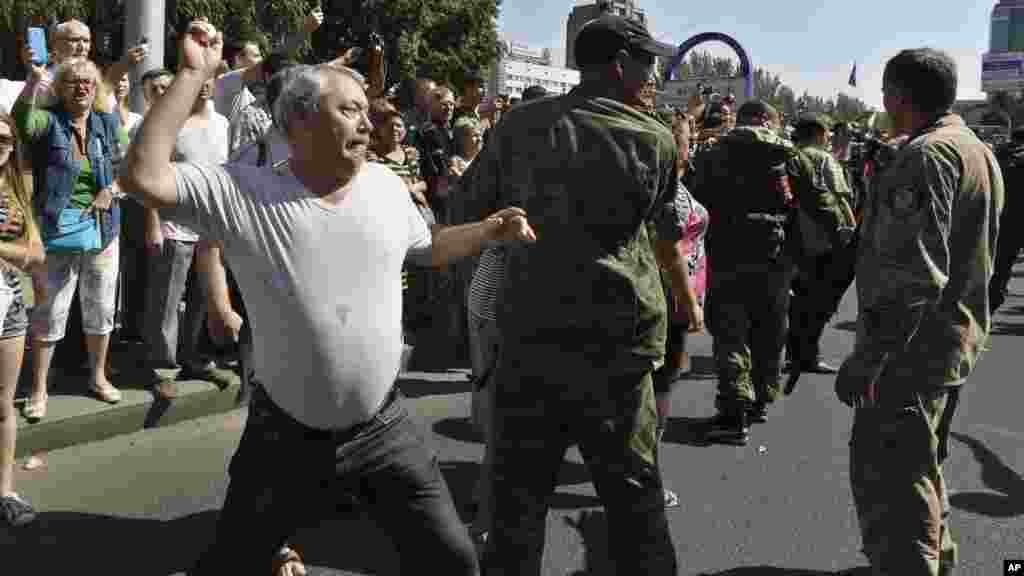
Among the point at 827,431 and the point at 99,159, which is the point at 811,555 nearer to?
the point at 827,431

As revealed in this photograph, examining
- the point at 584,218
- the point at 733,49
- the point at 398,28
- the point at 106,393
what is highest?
the point at 398,28

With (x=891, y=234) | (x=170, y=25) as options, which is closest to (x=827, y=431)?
(x=891, y=234)

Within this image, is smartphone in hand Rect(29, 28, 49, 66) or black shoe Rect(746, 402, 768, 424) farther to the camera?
black shoe Rect(746, 402, 768, 424)

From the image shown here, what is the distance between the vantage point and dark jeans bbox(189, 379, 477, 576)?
2.36 meters

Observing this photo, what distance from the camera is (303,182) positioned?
239 cm

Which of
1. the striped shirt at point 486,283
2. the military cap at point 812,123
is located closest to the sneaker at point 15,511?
the striped shirt at point 486,283

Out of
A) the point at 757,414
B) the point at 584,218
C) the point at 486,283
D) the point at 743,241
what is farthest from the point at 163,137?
the point at 757,414

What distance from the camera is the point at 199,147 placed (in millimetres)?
5512

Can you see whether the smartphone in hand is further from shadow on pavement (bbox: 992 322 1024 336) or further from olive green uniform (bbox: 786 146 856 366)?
shadow on pavement (bbox: 992 322 1024 336)

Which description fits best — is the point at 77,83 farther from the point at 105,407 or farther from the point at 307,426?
the point at 307,426

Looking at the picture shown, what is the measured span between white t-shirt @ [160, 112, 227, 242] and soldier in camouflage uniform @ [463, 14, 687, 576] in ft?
10.2

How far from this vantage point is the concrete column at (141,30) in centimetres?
650

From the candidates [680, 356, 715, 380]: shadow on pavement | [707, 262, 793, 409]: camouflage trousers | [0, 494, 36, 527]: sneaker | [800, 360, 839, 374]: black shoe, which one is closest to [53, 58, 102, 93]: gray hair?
[0, 494, 36, 527]: sneaker

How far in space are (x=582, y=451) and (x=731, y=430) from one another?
2806 millimetres
